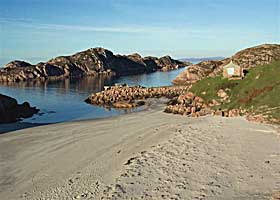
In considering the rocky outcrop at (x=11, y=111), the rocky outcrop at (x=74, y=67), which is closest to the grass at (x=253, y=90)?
the rocky outcrop at (x=11, y=111)

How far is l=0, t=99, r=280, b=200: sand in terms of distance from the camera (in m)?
18.7

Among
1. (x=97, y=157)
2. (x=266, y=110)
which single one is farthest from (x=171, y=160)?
(x=266, y=110)

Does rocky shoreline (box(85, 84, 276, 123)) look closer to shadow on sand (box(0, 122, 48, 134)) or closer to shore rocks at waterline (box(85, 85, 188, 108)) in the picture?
shore rocks at waterline (box(85, 85, 188, 108))

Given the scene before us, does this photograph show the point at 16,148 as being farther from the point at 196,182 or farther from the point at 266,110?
the point at 266,110

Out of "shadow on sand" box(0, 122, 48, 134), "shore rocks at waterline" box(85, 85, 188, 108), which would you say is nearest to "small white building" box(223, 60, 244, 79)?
"shore rocks at waterline" box(85, 85, 188, 108)

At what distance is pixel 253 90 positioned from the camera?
44.4 metres

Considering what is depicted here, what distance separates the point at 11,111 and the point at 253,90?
3575cm

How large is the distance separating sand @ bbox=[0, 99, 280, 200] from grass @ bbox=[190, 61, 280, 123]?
12.7ft

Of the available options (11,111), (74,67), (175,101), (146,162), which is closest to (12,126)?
(11,111)

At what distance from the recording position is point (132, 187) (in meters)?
19.0

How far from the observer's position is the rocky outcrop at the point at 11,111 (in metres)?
49.0

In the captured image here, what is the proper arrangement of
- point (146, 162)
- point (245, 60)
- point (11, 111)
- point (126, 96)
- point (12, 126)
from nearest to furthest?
point (146, 162)
point (12, 126)
point (11, 111)
point (126, 96)
point (245, 60)

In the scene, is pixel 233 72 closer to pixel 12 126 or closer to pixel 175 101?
pixel 175 101

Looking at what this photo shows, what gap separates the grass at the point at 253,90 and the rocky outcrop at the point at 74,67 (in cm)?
11017
